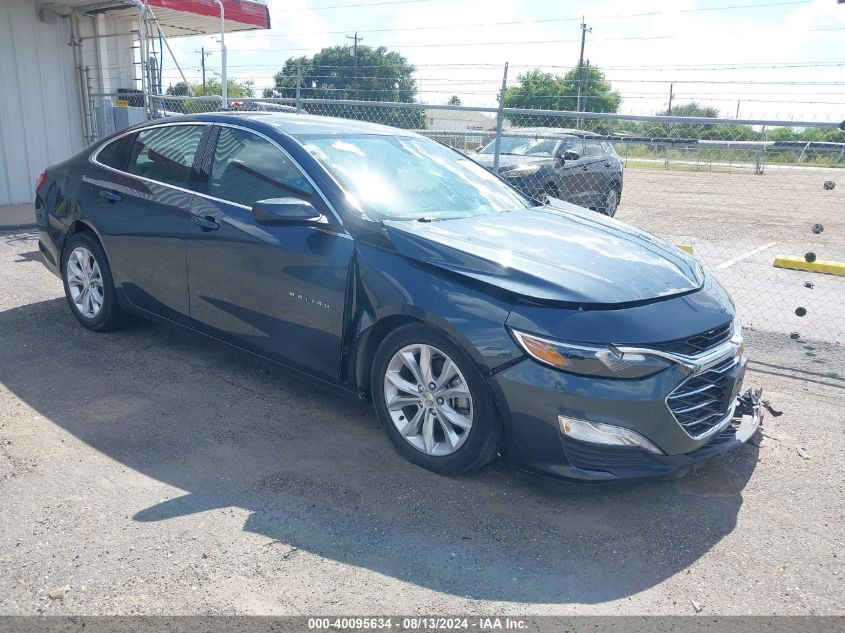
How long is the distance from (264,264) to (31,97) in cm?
970

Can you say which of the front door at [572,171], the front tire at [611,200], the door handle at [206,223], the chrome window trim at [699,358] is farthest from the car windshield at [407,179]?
the front tire at [611,200]

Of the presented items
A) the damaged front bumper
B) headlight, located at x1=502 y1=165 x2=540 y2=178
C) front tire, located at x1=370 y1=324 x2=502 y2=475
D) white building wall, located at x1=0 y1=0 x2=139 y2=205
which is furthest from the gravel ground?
white building wall, located at x1=0 y1=0 x2=139 y2=205

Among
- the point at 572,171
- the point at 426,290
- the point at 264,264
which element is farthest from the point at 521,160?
the point at 426,290

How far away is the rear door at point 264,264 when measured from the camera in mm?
4016

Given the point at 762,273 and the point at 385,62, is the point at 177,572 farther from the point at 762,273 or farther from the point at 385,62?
the point at 385,62

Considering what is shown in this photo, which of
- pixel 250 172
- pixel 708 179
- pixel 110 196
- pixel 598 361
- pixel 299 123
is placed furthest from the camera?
pixel 708 179

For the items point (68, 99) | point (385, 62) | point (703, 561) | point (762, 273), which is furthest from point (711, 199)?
point (385, 62)

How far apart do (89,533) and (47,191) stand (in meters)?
3.64

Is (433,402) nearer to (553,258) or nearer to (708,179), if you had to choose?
(553,258)

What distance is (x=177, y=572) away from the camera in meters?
2.90

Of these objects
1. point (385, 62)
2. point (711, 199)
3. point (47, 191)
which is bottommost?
point (711, 199)

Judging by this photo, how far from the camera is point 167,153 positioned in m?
5.01

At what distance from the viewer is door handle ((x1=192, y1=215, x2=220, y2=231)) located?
450cm

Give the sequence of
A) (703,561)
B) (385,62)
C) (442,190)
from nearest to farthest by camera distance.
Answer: (703,561)
(442,190)
(385,62)
